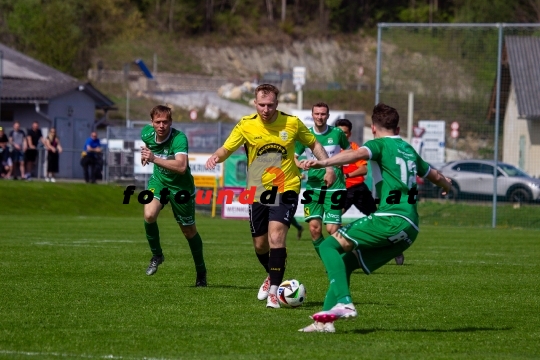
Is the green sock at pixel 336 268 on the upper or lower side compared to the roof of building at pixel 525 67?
lower

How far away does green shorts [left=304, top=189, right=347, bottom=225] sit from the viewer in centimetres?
1412

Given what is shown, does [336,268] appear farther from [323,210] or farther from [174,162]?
[323,210]

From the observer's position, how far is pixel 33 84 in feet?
160

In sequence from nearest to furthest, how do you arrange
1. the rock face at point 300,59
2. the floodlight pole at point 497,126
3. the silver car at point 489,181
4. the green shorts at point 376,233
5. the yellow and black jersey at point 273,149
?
the green shorts at point 376,233, the yellow and black jersey at point 273,149, the silver car at point 489,181, the floodlight pole at point 497,126, the rock face at point 300,59

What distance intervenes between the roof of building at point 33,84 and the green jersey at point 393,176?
123 ft

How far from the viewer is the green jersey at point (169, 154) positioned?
11.4 meters

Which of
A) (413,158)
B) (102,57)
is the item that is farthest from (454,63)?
(102,57)

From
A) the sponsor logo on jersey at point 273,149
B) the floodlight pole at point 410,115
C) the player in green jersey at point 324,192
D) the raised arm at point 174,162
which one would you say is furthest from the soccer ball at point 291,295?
the floodlight pole at point 410,115

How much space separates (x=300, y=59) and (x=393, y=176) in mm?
81928

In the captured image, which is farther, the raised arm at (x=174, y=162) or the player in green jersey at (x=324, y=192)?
the player in green jersey at (x=324, y=192)

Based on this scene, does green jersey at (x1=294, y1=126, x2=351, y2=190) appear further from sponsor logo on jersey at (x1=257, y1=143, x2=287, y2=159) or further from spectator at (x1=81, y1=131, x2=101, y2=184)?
spectator at (x1=81, y1=131, x2=101, y2=184)

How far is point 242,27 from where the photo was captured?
92375mm

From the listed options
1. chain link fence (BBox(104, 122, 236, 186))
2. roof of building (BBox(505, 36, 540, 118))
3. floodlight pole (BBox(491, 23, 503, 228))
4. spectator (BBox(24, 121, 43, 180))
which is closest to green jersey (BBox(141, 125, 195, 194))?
floodlight pole (BBox(491, 23, 503, 228))

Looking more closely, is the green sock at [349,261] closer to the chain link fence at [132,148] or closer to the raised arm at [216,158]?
the raised arm at [216,158]
